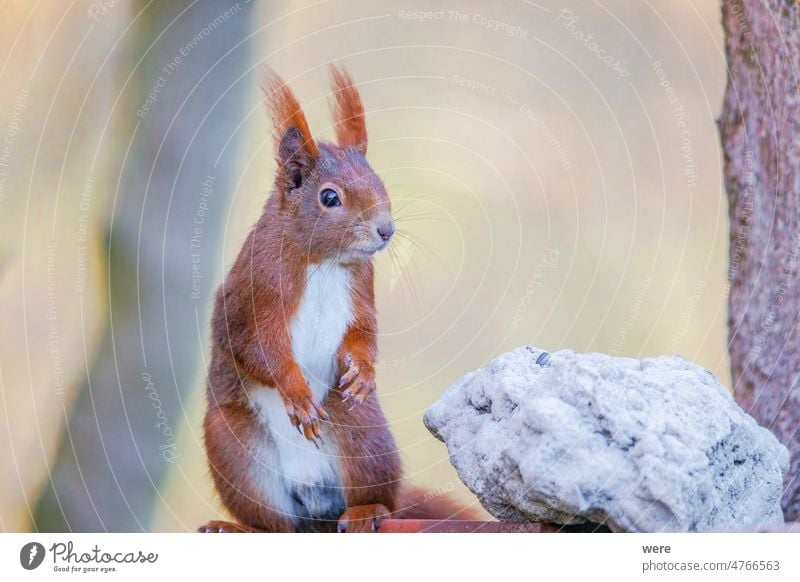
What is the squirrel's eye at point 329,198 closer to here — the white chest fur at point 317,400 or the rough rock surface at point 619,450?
the white chest fur at point 317,400

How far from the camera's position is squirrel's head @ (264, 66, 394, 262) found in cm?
129

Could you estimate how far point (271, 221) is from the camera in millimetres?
1333

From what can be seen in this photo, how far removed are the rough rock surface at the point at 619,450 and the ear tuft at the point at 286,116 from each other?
0.40 m

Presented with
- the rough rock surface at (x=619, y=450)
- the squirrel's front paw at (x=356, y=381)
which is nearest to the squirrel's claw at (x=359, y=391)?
the squirrel's front paw at (x=356, y=381)

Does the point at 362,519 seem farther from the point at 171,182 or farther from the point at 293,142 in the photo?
the point at 171,182

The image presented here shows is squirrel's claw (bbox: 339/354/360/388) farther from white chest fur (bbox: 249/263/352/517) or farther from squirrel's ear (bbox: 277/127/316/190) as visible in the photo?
squirrel's ear (bbox: 277/127/316/190)

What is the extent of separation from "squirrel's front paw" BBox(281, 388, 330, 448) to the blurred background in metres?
0.27

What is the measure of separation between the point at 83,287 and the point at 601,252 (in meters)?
0.85

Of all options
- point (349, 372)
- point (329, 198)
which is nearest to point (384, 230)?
point (329, 198)

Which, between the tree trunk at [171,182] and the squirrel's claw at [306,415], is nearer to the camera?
the squirrel's claw at [306,415]

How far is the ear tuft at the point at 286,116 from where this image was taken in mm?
1302

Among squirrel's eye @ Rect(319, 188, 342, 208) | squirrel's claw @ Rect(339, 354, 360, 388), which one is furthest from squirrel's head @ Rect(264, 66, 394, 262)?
squirrel's claw @ Rect(339, 354, 360, 388)
